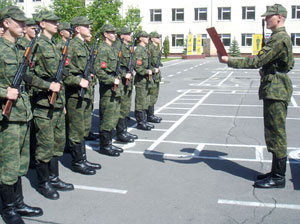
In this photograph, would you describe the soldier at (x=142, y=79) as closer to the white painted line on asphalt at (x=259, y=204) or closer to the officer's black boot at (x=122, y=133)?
the officer's black boot at (x=122, y=133)

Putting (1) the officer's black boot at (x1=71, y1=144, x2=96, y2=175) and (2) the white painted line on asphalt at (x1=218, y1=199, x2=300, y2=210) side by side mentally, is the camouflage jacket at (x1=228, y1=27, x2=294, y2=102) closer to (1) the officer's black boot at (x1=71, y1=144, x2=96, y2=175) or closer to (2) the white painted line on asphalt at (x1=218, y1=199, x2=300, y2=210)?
(2) the white painted line on asphalt at (x1=218, y1=199, x2=300, y2=210)

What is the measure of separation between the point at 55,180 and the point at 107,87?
7.21 feet

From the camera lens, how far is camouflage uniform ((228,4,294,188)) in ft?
17.3

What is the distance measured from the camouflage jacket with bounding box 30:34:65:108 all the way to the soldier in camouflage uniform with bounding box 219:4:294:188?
2322 mm

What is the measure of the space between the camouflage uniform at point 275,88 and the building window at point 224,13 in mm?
44734

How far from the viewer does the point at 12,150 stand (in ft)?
13.8

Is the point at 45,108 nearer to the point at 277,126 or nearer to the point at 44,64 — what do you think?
the point at 44,64

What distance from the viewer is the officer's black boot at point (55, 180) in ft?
17.6

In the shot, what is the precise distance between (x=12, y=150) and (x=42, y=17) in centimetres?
191

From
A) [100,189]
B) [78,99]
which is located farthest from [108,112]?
[100,189]

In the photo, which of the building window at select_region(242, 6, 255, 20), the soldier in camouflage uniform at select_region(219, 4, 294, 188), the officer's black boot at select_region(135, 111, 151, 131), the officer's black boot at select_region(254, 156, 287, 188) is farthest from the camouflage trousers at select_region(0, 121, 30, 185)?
the building window at select_region(242, 6, 255, 20)

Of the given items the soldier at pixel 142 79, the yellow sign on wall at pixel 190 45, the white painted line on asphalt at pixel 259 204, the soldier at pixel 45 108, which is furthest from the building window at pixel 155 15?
the white painted line on asphalt at pixel 259 204

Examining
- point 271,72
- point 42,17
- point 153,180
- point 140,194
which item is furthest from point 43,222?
point 271,72

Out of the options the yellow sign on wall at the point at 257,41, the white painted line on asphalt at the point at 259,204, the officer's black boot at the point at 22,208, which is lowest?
the white painted line on asphalt at the point at 259,204
